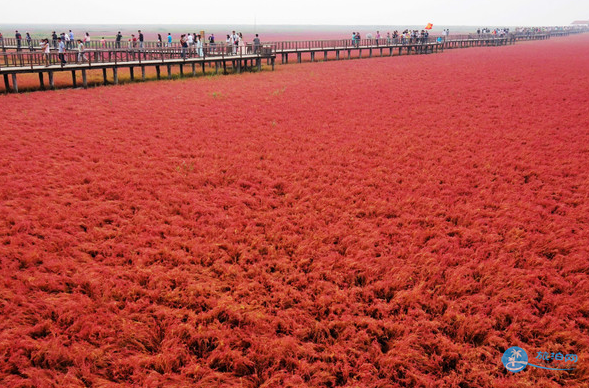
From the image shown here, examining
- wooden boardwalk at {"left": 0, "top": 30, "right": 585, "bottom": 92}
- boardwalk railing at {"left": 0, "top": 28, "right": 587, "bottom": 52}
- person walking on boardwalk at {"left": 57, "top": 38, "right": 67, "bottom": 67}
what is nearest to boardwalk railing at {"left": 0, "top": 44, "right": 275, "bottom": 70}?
wooden boardwalk at {"left": 0, "top": 30, "right": 585, "bottom": 92}

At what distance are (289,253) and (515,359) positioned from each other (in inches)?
146

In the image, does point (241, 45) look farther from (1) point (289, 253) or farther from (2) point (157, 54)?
(1) point (289, 253)

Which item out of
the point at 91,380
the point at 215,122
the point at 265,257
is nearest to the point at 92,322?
the point at 91,380

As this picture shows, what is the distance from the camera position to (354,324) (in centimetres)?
542

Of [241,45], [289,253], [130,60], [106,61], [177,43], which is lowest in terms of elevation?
[289,253]

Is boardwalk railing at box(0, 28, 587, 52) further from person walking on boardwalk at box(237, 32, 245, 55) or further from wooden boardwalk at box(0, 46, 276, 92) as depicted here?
person walking on boardwalk at box(237, 32, 245, 55)

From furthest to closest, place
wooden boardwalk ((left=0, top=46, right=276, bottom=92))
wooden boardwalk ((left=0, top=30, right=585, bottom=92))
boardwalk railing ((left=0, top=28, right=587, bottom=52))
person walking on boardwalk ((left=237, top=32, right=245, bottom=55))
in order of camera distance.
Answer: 1. person walking on boardwalk ((left=237, top=32, right=245, bottom=55))
2. boardwalk railing ((left=0, top=28, right=587, bottom=52))
3. wooden boardwalk ((left=0, top=30, right=585, bottom=92))
4. wooden boardwalk ((left=0, top=46, right=276, bottom=92))

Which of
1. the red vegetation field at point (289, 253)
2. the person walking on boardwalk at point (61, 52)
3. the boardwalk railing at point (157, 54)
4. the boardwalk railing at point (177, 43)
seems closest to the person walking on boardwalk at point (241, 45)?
the boardwalk railing at point (157, 54)

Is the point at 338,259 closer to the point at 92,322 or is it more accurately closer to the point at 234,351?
the point at 234,351

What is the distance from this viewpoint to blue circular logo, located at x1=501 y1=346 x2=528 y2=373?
4.75m

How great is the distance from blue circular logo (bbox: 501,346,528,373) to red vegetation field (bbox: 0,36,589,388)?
78mm

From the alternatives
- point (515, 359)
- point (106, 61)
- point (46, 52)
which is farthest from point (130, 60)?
point (515, 359)

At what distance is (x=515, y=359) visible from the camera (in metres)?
4.86

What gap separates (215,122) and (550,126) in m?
12.9
